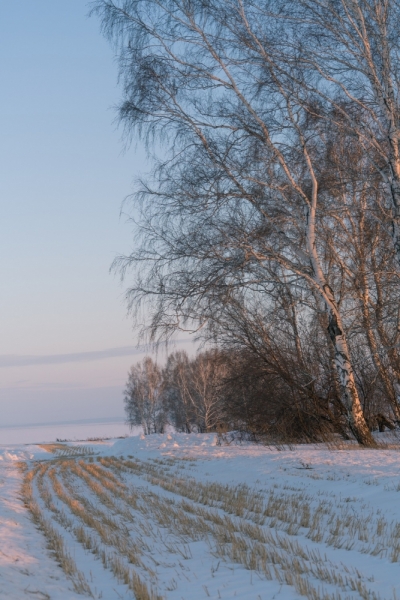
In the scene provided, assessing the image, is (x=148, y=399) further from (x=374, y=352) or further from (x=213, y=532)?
(x=213, y=532)

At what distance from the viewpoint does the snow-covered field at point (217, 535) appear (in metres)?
4.56

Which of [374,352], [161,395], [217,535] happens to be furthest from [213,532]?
[161,395]

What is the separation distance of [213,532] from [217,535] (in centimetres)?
22

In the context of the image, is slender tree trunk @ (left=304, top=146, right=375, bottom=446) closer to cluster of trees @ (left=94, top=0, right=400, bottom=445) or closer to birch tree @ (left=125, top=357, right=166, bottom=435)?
cluster of trees @ (left=94, top=0, right=400, bottom=445)

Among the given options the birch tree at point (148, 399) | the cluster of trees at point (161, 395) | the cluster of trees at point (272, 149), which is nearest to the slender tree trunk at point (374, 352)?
Result: the cluster of trees at point (272, 149)

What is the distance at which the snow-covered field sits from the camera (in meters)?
4.56

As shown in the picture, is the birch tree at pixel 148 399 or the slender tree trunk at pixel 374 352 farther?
the birch tree at pixel 148 399

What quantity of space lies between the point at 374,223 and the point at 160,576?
14.5m

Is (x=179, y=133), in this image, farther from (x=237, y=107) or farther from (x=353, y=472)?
(x=353, y=472)

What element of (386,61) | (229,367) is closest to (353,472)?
(386,61)

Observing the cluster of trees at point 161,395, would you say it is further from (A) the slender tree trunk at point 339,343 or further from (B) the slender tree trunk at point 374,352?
(A) the slender tree trunk at point 339,343

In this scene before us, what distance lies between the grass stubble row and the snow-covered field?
2cm

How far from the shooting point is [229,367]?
69.5ft

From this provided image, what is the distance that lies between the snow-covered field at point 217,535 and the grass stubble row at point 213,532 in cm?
2
